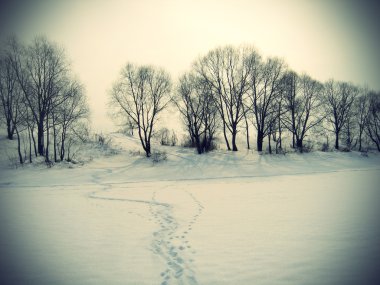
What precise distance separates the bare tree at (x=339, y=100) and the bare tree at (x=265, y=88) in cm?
1600

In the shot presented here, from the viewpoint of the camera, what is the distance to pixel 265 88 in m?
33.3

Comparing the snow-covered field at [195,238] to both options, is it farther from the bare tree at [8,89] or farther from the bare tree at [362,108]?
the bare tree at [362,108]

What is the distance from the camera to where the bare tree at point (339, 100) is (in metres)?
42.3

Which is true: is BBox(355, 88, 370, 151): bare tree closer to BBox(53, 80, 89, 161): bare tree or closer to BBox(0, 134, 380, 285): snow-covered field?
BBox(0, 134, 380, 285): snow-covered field

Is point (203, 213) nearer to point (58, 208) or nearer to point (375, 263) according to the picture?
point (375, 263)

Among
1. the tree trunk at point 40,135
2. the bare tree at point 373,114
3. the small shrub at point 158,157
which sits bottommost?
the small shrub at point 158,157

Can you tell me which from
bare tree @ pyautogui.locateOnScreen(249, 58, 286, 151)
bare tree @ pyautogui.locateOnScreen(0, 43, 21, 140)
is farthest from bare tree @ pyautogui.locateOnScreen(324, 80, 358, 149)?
bare tree @ pyautogui.locateOnScreen(0, 43, 21, 140)


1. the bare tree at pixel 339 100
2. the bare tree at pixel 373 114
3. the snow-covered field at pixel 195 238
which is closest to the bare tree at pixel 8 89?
the snow-covered field at pixel 195 238

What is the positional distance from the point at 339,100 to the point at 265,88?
2008 centimetres

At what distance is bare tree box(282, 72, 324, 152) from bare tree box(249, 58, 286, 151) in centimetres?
436

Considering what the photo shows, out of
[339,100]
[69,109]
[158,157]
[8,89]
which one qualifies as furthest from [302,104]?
[8,89]

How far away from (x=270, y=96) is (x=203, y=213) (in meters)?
28.2

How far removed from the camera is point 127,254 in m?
5.30

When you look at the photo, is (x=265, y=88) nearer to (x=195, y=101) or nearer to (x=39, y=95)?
(x=195, y=101)
